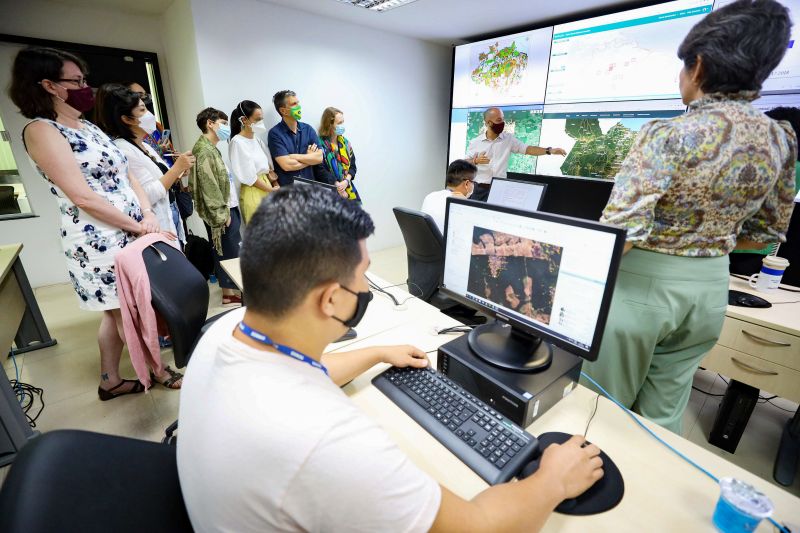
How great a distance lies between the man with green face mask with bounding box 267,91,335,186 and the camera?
3.21m

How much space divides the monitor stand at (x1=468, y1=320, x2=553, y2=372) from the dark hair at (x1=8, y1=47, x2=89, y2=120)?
6.30ft

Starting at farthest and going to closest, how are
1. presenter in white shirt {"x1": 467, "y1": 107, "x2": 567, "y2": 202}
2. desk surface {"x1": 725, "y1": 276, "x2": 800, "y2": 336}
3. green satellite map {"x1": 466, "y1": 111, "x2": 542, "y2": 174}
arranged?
green satellite map {"x1": 466, "y1": 111, "x2": 542, "y2": 174} < presenter in white shirt {"x1": 467, "y1": 107, "x2": 567, "y2": 202} < desk surface {"x1": 725, "y1": 276, "x2": 800, "y2": 336}

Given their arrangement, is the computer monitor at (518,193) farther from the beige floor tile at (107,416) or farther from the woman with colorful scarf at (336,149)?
the beige floor tile at (107,416)

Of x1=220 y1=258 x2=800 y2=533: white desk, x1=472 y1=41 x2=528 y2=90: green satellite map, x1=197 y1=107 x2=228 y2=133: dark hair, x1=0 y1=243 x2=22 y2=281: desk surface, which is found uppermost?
x1=472 y1=41 x2=528 y2=90: green satellite map

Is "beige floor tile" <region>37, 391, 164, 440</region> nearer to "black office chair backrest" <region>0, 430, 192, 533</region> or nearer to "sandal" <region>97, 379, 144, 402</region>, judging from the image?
"sandal" <region>97, 379, 144, 402</region>

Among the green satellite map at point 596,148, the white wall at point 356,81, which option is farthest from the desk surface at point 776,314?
the white wall at point 356,81

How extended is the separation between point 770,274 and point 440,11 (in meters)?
3.18

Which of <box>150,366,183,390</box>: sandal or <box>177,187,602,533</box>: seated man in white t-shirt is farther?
<box>150,366,183,390</box>: sandal

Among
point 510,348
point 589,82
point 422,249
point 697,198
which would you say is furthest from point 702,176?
point 589,82

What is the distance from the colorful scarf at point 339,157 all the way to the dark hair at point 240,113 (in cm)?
84

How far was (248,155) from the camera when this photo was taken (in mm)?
2992

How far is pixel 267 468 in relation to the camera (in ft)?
1.54

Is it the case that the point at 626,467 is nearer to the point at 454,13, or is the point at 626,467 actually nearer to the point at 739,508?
the point at 739,508

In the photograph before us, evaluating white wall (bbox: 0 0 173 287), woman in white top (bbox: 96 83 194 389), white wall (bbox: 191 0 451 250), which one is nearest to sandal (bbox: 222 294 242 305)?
woman in white top (bbox: 96 83 194 389)
